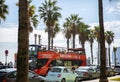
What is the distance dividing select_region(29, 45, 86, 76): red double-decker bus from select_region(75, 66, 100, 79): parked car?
11.7ft

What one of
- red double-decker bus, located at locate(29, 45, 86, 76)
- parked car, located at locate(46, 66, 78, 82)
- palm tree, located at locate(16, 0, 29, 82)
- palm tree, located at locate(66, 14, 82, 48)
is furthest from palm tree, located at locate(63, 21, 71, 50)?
palm tree, located at locate(16, 0, 29, 82)

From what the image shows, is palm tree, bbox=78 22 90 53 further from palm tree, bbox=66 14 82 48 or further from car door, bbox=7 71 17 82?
car door, bbox=7 71 17 82

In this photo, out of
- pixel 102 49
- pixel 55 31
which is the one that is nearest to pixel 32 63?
pixel 102 49

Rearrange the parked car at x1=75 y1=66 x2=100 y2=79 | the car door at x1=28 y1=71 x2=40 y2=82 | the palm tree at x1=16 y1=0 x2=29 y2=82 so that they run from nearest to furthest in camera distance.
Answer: the palm tree at x1=16 y1=0 x2=29 y2=82
the car door at x1=28 y1=71 x2=40 y2=82
the parked car at x1=75 y1=66 x2=100 y2=79

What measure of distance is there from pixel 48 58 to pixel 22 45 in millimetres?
26607

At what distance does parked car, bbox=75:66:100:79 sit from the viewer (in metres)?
38.2

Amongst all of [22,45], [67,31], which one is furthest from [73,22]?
[22,45]

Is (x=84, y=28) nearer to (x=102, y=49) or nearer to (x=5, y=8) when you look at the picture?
(x=5, y=8)

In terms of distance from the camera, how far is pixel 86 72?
3888 centimetres

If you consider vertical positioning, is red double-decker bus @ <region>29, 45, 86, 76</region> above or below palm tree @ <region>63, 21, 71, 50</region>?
below

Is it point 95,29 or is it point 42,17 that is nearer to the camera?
point 42,17

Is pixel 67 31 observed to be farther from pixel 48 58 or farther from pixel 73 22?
pixel 48 58

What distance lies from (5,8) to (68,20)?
33.8 metres

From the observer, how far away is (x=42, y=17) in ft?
212
